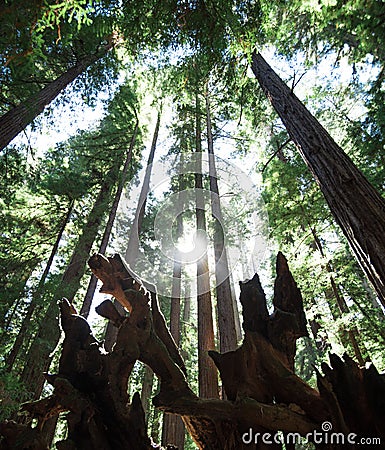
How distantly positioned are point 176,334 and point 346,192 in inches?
310

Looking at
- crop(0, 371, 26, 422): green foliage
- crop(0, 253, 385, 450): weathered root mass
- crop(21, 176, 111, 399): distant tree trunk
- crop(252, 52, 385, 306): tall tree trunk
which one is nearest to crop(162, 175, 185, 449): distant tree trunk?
crop(21, 176, 111, 399): distant tree trunk

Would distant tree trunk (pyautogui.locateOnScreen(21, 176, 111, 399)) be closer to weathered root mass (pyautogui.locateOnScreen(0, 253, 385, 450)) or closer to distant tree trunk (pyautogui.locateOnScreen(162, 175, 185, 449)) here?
distant tree trunk (pyautogui.locateOnScreen(162, 175, 185, 449))

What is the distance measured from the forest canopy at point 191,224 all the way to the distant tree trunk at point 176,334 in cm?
7

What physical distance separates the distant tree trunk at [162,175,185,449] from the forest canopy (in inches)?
2.6

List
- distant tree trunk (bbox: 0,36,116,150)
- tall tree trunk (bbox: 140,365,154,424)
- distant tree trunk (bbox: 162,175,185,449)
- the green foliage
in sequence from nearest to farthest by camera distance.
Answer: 1. distant tree trunk (bbox: 0,36,116,150)
2. the green foliage
3. distant tree trunk (bbox: 162,175,185,449)
4. tall tree trunk (bbox: 140,365,154,424)

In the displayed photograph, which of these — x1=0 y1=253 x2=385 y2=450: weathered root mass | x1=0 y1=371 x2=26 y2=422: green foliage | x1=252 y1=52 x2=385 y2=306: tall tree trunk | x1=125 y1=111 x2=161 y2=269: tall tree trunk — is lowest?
x1=0 y1=253 x2=385 y2=450: weathered root mass

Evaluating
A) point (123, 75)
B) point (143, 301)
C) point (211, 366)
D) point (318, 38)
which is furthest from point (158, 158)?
point (143, 301)

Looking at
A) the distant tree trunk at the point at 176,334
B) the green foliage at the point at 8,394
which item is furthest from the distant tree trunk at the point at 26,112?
the distant tree trunk at the point at 176,334

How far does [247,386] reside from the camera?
96.8 inches

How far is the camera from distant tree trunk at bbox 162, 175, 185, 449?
7605mm

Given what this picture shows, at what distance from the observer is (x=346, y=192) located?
3492mm

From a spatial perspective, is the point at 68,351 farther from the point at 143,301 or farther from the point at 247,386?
the point at 247,386

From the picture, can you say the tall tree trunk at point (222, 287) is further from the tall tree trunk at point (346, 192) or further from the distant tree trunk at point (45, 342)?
the tall tree trunk at point (346, 192)

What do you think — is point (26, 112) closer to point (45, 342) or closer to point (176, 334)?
point (45, 342)
